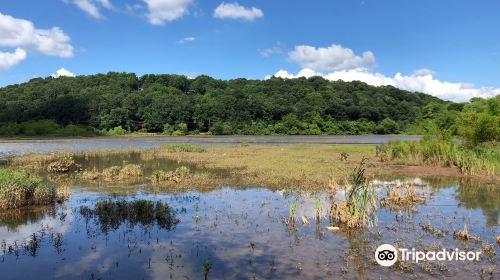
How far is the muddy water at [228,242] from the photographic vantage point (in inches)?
413

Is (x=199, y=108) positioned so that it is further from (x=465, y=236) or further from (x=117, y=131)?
(x=465, y=236)

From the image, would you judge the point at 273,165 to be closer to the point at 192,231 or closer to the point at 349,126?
the point at 192,231

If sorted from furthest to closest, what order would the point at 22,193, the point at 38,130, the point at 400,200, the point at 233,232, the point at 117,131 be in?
1. the point at 117,131
2. the point at 38,130
3. the point at 400,200
4. the point at 22,193
5. the point at 233,232

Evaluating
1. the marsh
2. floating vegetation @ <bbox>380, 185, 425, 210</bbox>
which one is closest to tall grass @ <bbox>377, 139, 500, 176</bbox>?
the marsh

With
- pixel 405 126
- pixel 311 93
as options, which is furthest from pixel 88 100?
pixel 405 126

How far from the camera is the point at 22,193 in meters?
17.6

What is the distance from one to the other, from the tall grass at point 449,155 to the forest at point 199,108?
9318cm

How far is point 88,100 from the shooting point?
454ft

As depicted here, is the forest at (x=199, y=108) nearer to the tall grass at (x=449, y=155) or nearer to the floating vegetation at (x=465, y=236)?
the tall grass at (x=449, y=155)

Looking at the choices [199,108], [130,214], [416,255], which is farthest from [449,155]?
[199,108]

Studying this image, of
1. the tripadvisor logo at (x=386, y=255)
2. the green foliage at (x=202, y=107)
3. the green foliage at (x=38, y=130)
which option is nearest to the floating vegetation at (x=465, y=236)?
the tripadvisor logo at (x=386, y=255)

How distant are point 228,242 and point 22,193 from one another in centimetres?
1005

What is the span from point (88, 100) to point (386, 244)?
139 m

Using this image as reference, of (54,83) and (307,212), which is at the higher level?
(54,83)
